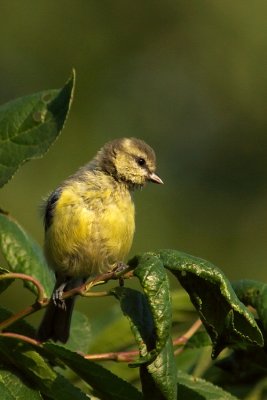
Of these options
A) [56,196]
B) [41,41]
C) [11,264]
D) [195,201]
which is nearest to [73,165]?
[195,201]

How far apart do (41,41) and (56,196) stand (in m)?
6.35

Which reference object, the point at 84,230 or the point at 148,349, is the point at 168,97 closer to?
the point at 84,230

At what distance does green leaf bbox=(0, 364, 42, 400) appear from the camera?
3148 millimetres

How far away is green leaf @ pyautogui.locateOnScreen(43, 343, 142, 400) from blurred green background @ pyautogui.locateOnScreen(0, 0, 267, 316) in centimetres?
591

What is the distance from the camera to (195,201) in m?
9.98

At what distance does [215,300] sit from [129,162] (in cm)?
279

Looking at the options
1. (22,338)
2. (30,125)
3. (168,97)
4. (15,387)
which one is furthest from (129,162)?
(168,97)

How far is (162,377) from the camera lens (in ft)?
9.34

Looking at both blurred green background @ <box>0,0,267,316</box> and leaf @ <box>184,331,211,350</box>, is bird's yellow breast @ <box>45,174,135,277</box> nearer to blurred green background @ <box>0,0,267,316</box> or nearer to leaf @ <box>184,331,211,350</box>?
leaf @ <box>184,331,211,350</box>

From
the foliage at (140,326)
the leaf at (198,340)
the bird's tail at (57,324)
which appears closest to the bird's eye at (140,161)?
the bird's tail at (57,324)

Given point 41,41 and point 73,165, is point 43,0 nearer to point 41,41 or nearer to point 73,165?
point 41,41

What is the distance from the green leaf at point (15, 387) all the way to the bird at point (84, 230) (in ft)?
4.09

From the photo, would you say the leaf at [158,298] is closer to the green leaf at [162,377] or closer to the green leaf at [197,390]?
the green leaf at [162,377]

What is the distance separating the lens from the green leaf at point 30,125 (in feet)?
11.0
